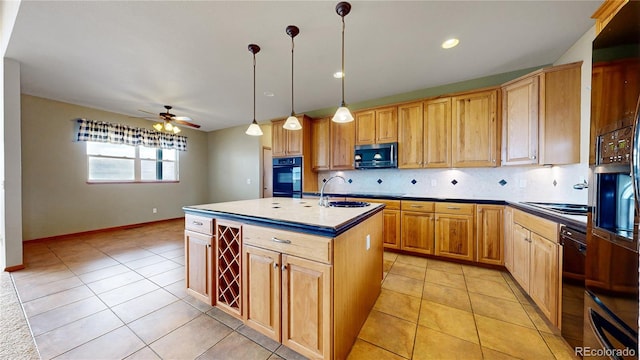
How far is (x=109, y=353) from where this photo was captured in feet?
4.78

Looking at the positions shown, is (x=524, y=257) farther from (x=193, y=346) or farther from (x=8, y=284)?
(x=8, y=284)

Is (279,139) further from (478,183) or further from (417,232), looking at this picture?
(478,183)

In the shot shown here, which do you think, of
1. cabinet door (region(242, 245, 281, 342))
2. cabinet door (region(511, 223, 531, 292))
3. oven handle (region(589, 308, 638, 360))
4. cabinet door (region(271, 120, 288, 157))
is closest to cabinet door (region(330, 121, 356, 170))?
cabinet door (region(271, 120, 288, 157))

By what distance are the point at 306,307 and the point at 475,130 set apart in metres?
3.16

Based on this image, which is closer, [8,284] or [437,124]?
[8,284]

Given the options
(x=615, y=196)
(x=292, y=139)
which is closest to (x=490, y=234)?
(x=615, y=196)

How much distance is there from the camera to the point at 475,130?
298 centimetres

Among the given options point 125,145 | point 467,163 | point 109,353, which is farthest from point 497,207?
point 125,145

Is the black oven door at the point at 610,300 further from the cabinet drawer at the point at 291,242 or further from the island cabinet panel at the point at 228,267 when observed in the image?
the island cabinet panel at the point at 228,267

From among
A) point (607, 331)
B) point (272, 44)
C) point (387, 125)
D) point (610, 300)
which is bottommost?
point (607, 331)

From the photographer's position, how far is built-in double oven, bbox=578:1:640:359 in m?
0.85

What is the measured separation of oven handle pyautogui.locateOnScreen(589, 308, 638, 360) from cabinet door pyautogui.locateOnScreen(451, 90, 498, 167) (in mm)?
2197

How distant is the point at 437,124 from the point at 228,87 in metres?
3.27

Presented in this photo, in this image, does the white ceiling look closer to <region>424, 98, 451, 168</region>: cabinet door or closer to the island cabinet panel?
<region>424, 98, 451, 168</region>: cabinet door
